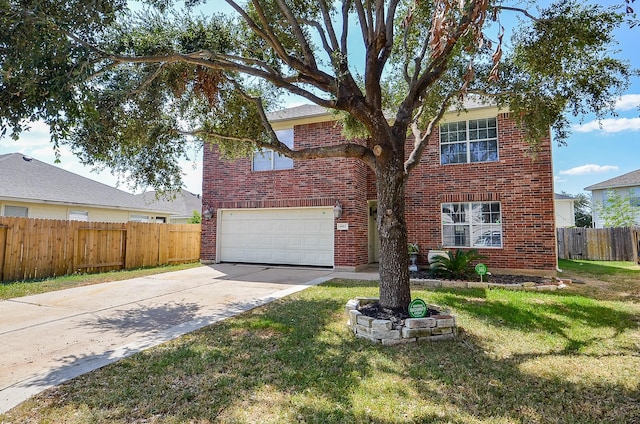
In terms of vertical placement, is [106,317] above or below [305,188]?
below

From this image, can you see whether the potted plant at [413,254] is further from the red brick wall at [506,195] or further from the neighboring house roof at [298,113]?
the neighboring house roof at [298,113]

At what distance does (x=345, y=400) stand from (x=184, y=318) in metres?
3.88

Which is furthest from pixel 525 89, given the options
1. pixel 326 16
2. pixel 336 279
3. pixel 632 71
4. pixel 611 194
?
pixel 611 194

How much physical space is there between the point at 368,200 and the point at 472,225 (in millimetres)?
3801

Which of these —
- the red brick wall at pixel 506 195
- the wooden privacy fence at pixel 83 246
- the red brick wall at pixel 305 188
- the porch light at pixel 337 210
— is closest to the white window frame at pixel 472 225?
the red brick wall at pixel 506 195

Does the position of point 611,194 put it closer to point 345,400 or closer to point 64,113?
point 345,400

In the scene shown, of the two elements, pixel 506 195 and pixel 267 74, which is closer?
pixel 267 74

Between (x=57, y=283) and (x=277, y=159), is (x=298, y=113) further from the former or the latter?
(x=57, y=283)

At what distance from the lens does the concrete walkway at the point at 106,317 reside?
3891mm

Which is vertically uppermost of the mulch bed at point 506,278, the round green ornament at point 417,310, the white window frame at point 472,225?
the white window frame at point 472,225

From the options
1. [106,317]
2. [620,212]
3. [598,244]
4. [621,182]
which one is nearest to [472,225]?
[598,244]

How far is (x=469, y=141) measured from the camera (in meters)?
11.4

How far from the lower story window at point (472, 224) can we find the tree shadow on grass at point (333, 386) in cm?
706

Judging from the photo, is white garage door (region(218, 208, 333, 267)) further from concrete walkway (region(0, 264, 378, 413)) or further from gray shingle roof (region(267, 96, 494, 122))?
gray shingle roof (region(267, 96, 494, 122))
